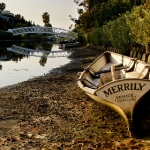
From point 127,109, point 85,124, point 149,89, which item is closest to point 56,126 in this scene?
point 85,124

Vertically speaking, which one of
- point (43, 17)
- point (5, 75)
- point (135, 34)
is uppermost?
point (43, 17)

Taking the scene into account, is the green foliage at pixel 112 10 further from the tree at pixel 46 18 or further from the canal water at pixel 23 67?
the tree at pixel 46 18

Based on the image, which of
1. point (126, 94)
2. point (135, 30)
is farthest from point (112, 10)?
point (126, 94)

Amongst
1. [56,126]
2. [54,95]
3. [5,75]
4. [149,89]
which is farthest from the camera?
[5,75]

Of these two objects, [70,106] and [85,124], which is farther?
[70,106]

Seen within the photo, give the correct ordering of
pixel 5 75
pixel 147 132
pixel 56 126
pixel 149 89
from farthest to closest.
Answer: pixel 5 75 → pixel 56 126 → pixel 147 132 → pixel 149 89

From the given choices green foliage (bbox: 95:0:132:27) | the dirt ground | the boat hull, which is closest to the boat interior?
the dirt ground

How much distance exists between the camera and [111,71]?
360 inches

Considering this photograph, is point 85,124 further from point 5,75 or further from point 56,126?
point 5,75

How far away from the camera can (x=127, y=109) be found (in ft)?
19.5

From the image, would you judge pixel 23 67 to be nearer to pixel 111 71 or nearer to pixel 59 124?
pixel 111 71

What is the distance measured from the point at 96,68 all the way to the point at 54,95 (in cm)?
220

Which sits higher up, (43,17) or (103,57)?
(43,17)

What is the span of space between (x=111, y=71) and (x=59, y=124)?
9.31ft
